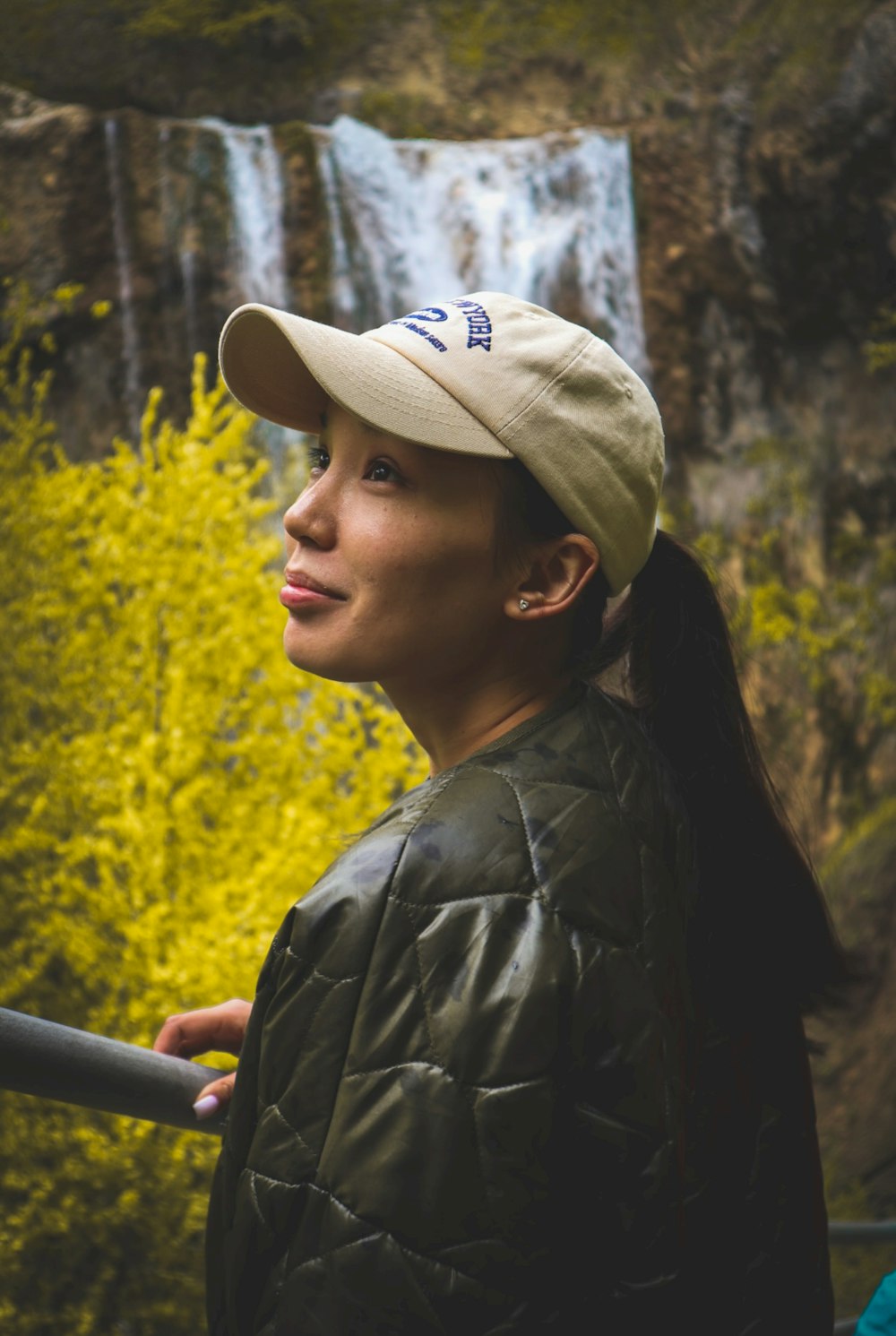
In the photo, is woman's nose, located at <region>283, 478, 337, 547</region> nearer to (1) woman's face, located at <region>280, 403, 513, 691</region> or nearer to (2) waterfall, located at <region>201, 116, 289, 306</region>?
(1) woman's face, located at <region>280, 403, 513, 691</region>

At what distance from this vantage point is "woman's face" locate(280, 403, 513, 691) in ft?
3.23

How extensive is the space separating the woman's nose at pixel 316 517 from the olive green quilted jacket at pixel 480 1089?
22 centimetres

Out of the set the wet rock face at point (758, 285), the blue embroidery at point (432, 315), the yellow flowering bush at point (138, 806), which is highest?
the wet rock face at point (758, 285)

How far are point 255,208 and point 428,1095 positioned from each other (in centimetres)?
704

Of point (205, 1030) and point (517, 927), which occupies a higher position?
point (517, 927)

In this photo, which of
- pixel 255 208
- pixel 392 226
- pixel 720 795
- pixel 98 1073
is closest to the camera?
pixel 98 1073

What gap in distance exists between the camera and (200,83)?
716 centimetres

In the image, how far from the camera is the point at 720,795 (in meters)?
1.08

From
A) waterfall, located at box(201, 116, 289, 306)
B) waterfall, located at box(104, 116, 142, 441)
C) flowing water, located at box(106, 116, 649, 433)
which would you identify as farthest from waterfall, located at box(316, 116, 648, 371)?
waterfall, located at box(104, 116, 142, 441)

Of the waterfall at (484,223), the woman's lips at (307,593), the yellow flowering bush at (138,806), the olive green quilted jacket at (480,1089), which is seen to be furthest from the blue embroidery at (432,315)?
the waterfall at (484,223)

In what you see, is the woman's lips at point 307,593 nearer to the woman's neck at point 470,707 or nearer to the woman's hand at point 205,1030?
the woman's neck at point 470,707

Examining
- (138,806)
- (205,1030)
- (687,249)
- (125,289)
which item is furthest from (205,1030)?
(687,249)

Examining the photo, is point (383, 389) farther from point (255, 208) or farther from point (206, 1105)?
point (255, 208)

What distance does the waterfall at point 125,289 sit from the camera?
22.6 ft
